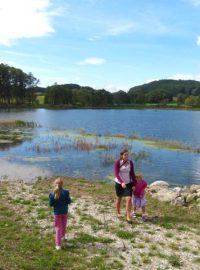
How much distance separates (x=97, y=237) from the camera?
39.0ft

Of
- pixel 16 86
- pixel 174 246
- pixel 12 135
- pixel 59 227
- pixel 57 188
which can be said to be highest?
pixel 16 86

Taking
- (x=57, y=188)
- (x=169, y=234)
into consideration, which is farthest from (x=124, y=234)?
(x=57, y=188)

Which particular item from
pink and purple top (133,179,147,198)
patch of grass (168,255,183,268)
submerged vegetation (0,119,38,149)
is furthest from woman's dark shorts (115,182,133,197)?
submerged vegetation (0,119,38,149)

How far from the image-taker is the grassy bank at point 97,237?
9938mm

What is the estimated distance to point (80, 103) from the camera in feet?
591

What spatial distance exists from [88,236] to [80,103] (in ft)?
556

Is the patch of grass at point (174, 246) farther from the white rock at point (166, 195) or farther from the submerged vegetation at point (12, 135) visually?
the submerged vegetation at point (12, 135)

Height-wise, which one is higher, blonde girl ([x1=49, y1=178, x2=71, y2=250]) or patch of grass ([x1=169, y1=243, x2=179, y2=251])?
blonde girl ([x1=49, y1=178, x2=71, y2=250])

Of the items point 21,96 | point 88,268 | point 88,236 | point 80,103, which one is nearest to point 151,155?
point 88,236

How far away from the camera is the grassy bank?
391 inches

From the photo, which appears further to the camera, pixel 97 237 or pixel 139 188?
pixel 139 188

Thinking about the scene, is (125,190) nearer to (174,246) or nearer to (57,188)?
(174,246)

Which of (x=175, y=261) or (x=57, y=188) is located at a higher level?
(x=57, y=188)

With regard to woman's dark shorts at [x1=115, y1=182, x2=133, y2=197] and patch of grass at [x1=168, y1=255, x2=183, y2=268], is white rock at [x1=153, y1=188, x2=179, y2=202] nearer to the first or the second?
woman's dark shorts at [x1=115, y1=182, x2=133, y2=197]
